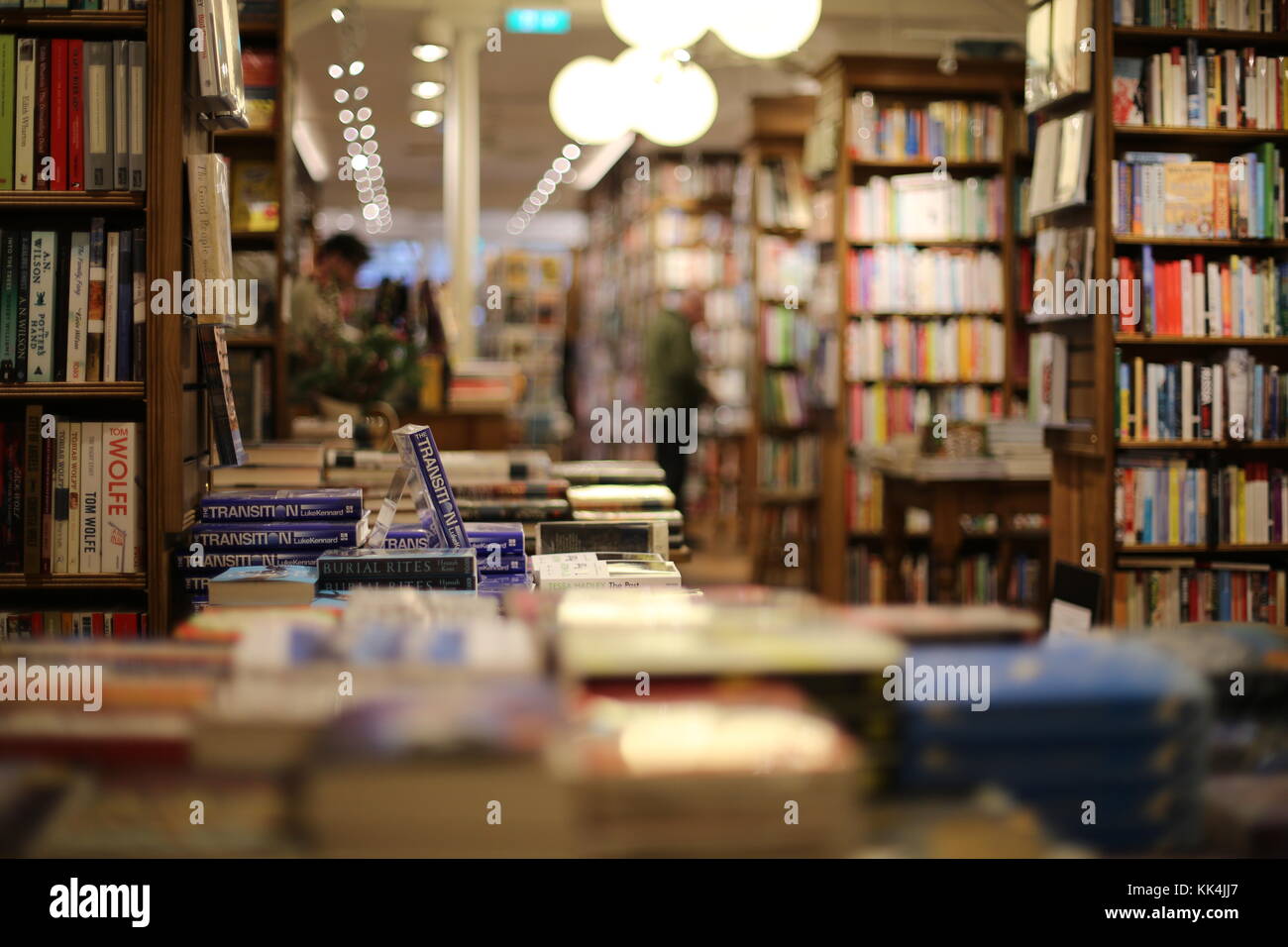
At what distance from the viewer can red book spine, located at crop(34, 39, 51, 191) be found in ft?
9.29

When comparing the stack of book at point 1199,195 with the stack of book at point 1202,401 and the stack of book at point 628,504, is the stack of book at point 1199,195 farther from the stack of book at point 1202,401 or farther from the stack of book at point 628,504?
the stack of book at point 628,504

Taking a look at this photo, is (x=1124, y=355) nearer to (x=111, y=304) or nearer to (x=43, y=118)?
(x=111, y=304)

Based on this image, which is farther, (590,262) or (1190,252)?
(590,262)

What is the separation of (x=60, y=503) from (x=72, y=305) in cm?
44

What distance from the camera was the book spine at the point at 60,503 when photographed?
284 centimetres

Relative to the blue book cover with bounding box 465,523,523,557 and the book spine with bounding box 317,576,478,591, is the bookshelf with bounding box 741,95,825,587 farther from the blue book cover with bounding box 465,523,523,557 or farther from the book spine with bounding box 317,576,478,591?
the book spine with bounding box 317,576,478,591

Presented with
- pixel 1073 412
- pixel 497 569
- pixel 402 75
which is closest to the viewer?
pixel 497 569

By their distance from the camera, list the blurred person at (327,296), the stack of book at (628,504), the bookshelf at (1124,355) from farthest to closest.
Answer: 1. the blurred person at (327,296)
2. the bookshelf at (1124,355)
3. the stack of book at (628,504)

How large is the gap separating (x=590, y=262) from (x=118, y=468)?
12.8 metres

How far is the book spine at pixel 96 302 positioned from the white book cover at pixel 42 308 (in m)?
0.07

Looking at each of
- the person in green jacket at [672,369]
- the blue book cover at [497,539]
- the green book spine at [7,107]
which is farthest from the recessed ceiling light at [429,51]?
the blue book cover at [497,539]
